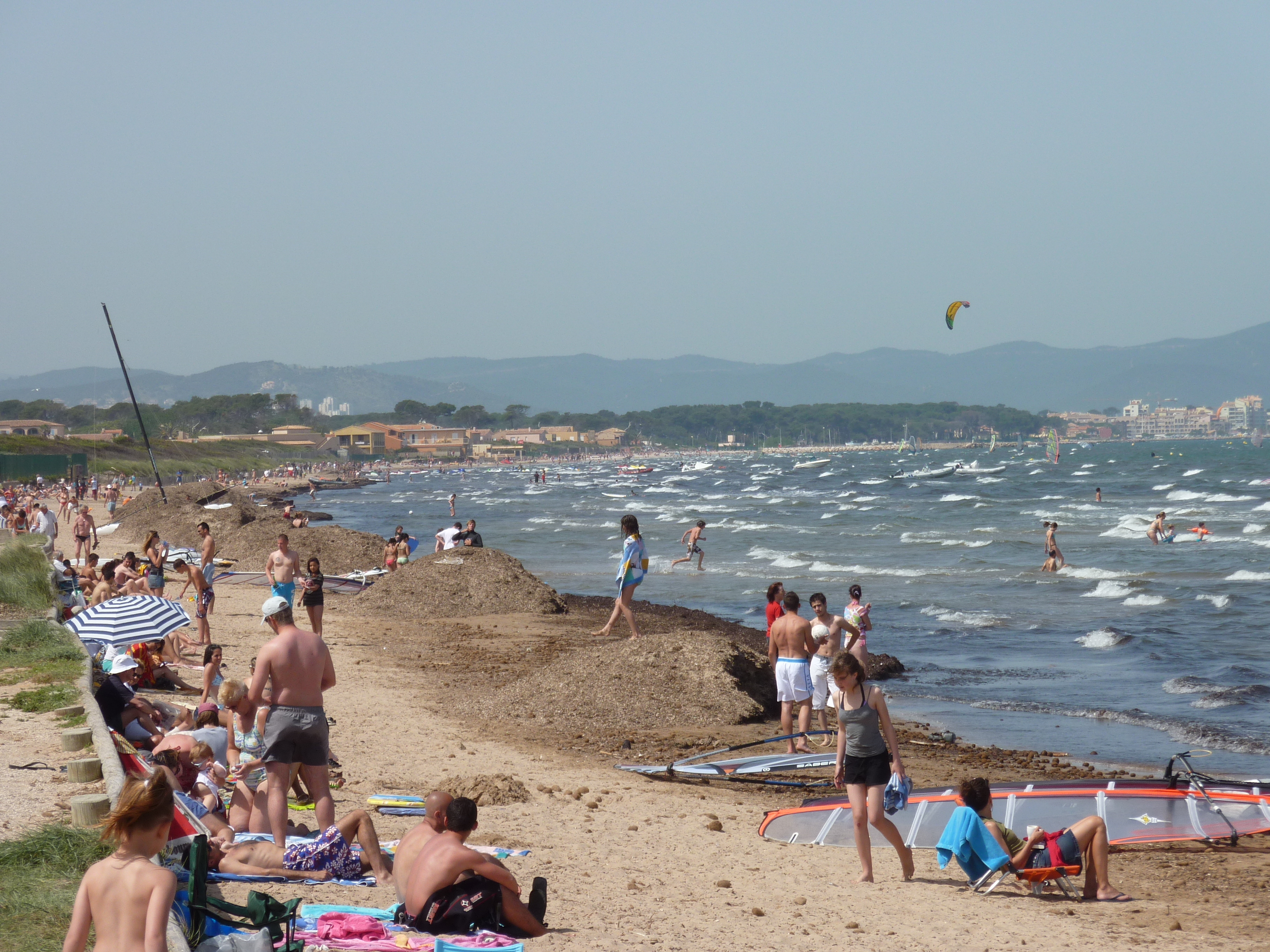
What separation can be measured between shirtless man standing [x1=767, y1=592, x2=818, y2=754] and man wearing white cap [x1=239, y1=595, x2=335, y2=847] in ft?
15.4

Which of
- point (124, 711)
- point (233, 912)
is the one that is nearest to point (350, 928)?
point (233, 912)

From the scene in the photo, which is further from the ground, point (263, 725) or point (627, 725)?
point (263, 725)

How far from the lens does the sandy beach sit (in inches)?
239

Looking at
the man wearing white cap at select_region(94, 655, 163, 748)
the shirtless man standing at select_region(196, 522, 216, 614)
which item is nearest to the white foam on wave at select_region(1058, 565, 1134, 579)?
the shirtless man standing at select_region(196, 522, 216, 614)

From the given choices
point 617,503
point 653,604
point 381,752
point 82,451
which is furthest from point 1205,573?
point 82,451

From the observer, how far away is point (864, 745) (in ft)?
21.9

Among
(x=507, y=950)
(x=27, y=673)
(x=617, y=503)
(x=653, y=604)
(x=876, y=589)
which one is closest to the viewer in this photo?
(x=507, y=950)

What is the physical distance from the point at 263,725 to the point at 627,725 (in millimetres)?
5231

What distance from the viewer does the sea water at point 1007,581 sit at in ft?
42.2

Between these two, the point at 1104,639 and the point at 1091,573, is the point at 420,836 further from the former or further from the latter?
the point at 1091,573

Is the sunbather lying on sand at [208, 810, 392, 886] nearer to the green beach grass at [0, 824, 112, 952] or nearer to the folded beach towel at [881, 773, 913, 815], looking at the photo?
the green beach grass at [0, 824, 112, 952]

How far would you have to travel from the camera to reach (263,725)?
6703 millimetres

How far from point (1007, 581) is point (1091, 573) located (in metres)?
2.48

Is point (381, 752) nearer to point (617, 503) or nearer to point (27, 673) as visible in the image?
point (27, 673)
